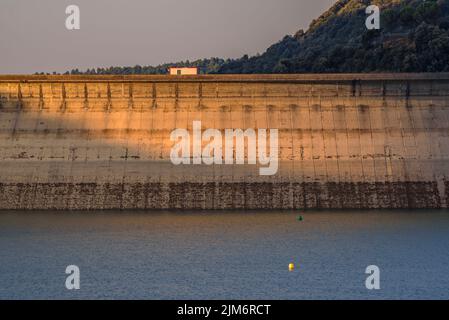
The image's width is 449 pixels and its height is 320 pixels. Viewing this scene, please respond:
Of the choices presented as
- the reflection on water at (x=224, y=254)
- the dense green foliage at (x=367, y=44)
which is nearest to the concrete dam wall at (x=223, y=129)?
the reflection on water at (x=224, y=254)

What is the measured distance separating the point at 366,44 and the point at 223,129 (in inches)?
1512

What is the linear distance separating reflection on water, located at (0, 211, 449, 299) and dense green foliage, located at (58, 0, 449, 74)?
32.9 metres

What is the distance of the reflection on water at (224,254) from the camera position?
108 feet

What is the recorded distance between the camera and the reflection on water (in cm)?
3297

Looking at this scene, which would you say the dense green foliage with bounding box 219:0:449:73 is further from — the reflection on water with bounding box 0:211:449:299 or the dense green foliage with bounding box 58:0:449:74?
the reflection on water with bounding box 0:211:449:299

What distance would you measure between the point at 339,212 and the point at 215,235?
994 centimetres

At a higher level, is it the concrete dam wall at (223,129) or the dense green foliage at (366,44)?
the dense green foliage at (366,44)

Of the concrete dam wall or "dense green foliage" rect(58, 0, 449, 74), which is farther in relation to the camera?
"dense green foliage" rect(58, 0, 449, 74)

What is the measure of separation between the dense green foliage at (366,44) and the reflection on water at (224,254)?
32.9m

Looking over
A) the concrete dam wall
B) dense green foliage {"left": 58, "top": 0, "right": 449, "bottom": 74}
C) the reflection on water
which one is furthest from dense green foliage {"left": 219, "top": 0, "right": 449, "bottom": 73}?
the reflection on water

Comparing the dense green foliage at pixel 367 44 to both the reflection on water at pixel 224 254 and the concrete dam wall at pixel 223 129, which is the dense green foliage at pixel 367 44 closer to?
the concrete dam wall at pixel 223 129

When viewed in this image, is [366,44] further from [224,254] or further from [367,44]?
[224,254]

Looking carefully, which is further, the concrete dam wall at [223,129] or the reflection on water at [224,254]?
the concrete dam wall at [223,129]
